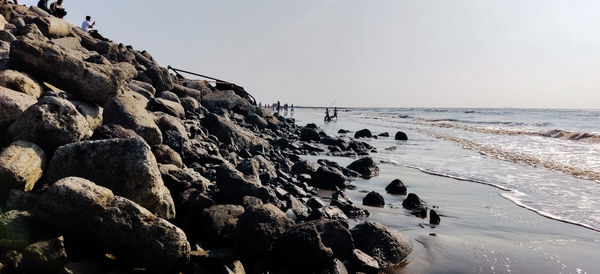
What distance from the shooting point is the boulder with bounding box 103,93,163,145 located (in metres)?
7.07

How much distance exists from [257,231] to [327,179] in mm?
6182

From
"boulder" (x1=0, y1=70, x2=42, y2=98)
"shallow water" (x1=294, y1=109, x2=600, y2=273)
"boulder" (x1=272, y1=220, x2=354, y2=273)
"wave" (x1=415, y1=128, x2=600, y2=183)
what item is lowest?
"wave" (x1=415, y1=128, x2=600, y2=183)

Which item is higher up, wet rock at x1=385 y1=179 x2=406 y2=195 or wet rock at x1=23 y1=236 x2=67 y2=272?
wet rock at x1=23 y1=236 x2=67 y2=272

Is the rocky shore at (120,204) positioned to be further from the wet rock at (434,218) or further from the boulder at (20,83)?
the wet rock at (434,218)

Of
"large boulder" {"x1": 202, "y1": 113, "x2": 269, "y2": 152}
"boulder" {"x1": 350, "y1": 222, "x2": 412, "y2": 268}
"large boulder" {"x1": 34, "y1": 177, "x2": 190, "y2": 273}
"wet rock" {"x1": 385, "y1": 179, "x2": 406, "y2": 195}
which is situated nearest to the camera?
"large boulder" {"x1": 34, "y1": 177, "x2": 190, "y2": 273}

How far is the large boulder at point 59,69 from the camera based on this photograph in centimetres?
695

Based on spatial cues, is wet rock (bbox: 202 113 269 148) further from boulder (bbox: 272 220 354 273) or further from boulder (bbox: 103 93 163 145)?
boulder (bbox: 272 220 354 273)

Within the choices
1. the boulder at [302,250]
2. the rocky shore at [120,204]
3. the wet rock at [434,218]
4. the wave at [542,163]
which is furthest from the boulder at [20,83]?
the wave at [542,163]

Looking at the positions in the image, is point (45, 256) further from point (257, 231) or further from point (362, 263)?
point (362, 263)

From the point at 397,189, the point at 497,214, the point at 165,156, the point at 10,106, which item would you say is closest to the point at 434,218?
the point at 497,214

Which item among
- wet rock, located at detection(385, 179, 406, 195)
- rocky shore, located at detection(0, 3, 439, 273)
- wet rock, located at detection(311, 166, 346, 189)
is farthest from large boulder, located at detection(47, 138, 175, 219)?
wet rock, located at detection(385, 179, 406, 195)

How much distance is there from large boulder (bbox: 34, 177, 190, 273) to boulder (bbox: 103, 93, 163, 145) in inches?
118

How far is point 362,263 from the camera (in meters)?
5.33

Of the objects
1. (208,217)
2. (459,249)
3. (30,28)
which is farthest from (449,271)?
(30,28)
